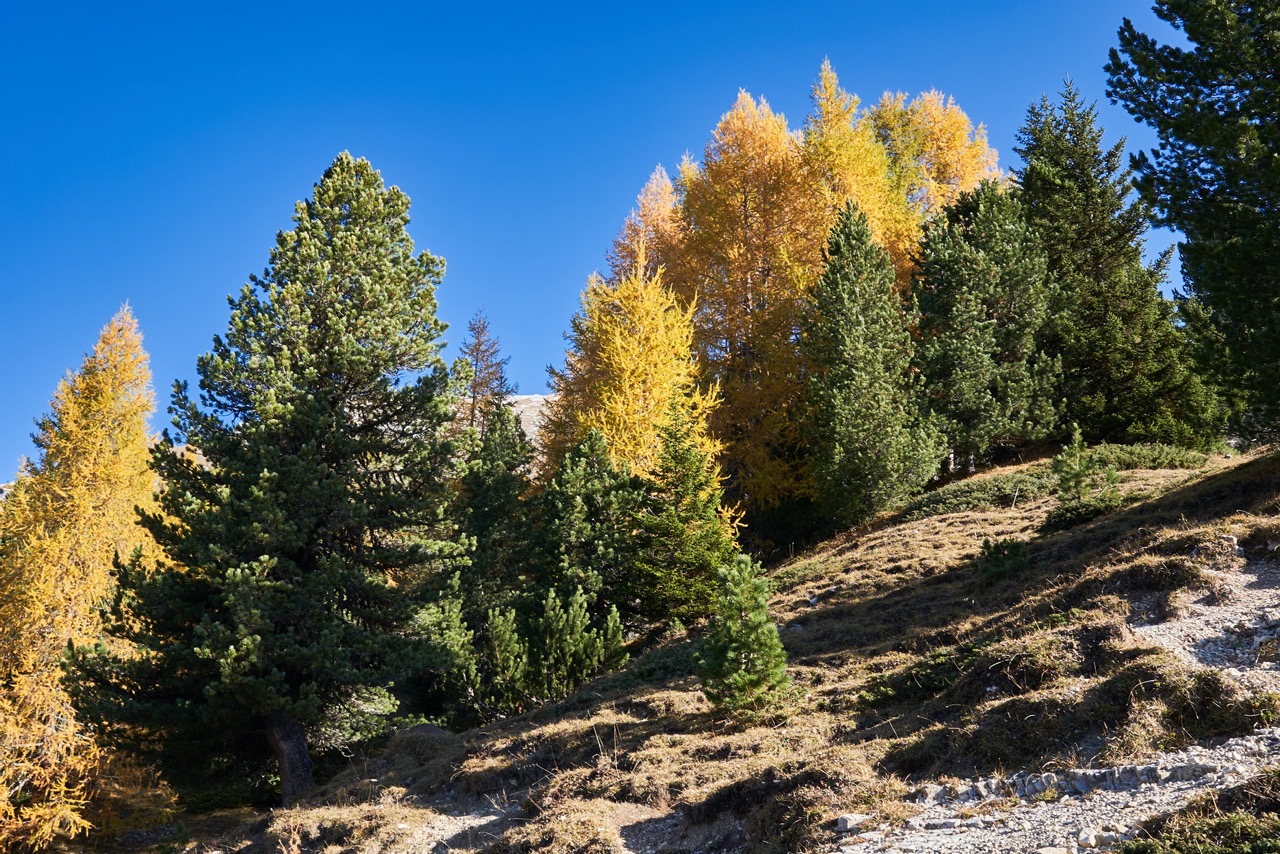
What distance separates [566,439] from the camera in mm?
26094

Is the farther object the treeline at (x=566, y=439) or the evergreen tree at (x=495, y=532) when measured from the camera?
the evergreen tree at (x=495, y=532)

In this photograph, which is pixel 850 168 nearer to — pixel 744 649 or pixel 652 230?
pixel 652 230

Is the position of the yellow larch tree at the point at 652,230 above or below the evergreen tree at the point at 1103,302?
above

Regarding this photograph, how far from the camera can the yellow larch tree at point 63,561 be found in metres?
15.7

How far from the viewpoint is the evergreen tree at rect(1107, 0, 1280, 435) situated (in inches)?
458

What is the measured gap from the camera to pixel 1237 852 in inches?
202

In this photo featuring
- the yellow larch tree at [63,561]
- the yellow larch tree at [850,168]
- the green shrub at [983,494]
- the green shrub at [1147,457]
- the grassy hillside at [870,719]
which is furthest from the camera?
the yellow larch tree at [850,168]

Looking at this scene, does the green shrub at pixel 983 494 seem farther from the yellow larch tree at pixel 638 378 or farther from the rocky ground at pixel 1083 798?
the rocky ground at pixel 1083 798

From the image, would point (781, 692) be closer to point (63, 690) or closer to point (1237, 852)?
point (1237, 852)

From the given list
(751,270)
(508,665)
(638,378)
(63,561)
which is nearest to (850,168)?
(751,270)

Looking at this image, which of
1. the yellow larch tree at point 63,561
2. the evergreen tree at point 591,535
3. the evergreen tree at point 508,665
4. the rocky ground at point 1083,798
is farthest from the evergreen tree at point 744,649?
the yellow larch tree at point 63,561

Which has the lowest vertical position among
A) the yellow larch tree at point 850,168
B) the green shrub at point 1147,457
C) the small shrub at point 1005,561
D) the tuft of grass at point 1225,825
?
the tuft of grass at point 1225,825

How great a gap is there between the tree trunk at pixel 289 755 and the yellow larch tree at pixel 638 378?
926 centimetres

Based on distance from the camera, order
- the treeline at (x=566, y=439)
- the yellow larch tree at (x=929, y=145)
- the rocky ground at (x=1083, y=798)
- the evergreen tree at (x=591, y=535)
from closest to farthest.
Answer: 1. the rocky ground at (x=1083, y=798)
2. the treeline at (x=566, y=439)
3. the evergreen tree at (x=591, y=535)
4. the yellow larch tree at (x=929, y=145)
